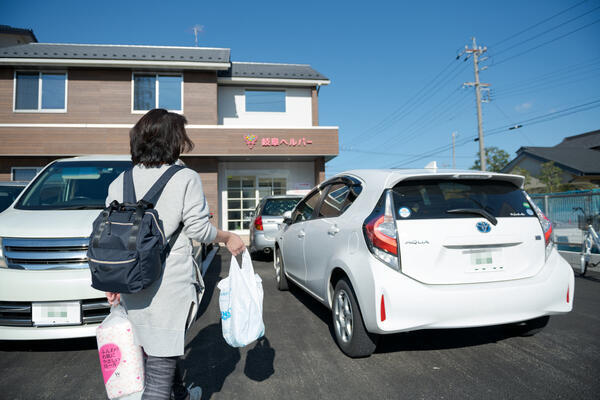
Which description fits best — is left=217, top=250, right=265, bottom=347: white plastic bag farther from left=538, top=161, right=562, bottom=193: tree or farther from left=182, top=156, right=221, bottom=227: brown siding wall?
left=538, top=161, right=562, bottom=193: tree

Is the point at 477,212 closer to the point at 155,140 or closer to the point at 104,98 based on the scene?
the point at 155,140

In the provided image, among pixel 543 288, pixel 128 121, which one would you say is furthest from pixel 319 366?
pixel 128 121

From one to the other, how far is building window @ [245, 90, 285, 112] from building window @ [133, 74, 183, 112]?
111 inches

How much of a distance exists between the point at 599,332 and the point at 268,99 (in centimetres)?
1350

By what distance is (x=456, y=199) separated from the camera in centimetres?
283

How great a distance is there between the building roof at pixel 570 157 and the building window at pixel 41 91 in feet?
110

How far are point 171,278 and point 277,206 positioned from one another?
662 cm

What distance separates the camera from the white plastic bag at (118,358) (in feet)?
5.37

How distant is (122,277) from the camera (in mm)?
1474

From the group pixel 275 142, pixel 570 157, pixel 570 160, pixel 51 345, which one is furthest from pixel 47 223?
pixel 570 157

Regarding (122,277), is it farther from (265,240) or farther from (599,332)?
(265,240)

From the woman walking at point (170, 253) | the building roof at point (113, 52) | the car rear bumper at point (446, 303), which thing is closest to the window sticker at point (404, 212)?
the car rear bumper at point (446, 303)

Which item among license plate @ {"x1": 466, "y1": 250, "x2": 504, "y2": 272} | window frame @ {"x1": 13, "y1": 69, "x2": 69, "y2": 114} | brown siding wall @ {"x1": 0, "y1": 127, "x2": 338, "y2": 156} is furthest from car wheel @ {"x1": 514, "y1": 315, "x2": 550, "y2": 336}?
window frame @ {"x1": 13, "y1": 69, "x2": 69, "y2": 114}

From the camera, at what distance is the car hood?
299 cm
